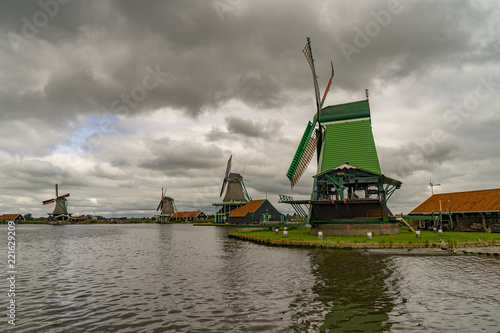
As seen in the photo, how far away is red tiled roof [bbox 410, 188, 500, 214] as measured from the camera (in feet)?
111

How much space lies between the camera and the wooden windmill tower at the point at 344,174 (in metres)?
32.4

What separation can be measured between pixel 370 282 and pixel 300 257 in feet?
28.0

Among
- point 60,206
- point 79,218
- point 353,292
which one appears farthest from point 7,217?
point 353,292

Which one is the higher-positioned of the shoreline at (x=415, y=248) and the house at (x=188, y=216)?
the shoreline at (x=415, y=248)

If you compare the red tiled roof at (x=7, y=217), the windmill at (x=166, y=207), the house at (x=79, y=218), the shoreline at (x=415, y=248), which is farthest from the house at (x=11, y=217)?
the shoreline at (x=415, y=248)

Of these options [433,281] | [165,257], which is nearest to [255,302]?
[433,281]

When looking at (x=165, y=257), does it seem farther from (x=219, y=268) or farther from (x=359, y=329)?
(x=359, y=329)

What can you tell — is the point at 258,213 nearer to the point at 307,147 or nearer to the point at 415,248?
the point at 307,147

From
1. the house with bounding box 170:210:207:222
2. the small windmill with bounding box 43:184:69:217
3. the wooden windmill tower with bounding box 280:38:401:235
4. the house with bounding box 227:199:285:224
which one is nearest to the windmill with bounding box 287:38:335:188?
the wooden windmill tower with bounding box 280:38:401:235

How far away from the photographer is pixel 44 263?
869 inches

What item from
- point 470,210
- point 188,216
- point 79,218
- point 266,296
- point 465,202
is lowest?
point 79,218

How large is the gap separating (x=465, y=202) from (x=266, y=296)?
37822 millimetres

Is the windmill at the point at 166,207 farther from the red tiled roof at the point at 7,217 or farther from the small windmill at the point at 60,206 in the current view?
the red tiled roof at the point at 7,217

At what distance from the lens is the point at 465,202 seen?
125 ft
